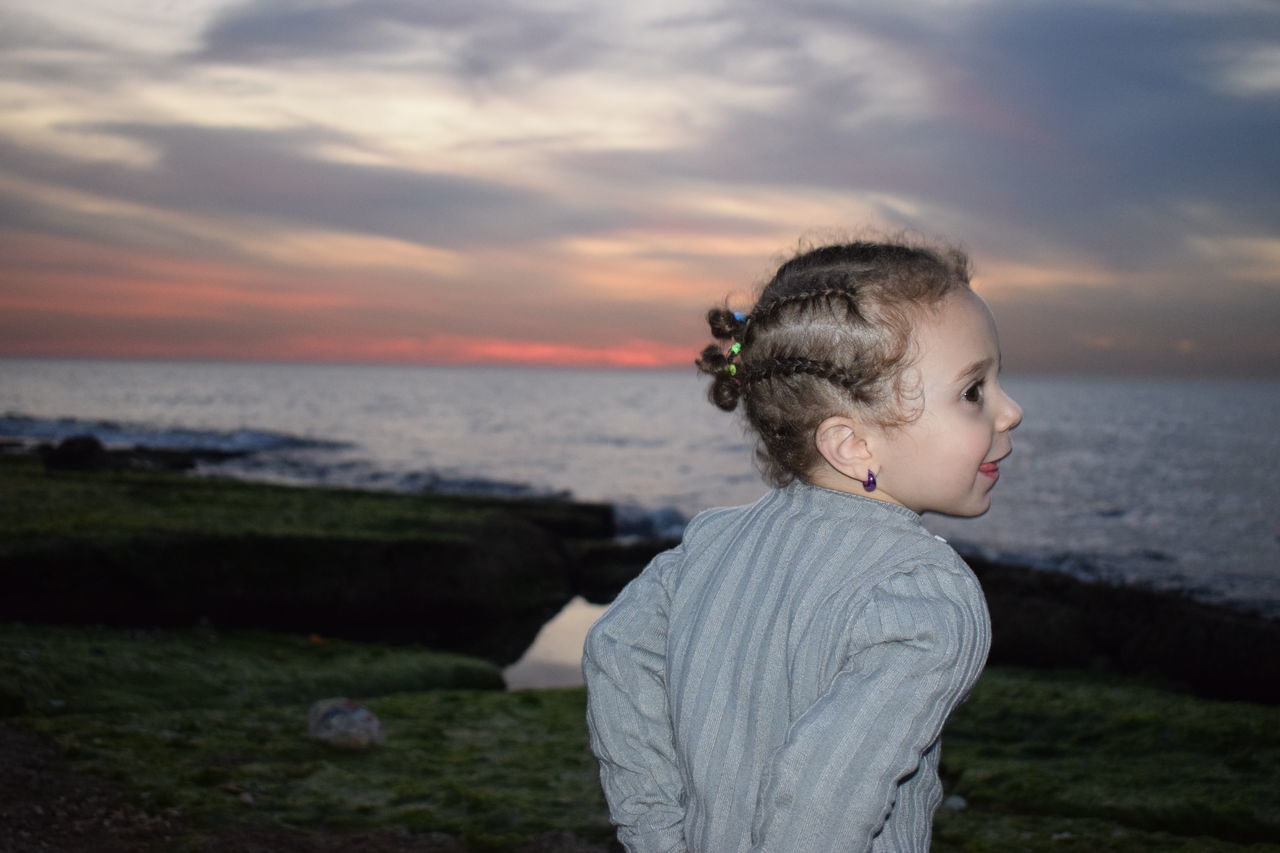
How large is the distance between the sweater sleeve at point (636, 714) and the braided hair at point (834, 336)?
1.55ft

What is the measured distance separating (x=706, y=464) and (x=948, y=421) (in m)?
43.8

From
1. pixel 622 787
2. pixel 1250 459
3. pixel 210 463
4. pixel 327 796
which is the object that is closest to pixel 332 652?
pixel 327 796

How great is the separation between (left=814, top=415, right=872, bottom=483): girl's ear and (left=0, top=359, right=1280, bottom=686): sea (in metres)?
0.93

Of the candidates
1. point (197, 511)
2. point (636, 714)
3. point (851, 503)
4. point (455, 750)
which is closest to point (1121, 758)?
point (455, 750)

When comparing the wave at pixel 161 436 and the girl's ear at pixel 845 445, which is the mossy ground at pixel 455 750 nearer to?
the girl's ear at pixel 845 445

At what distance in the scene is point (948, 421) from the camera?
1.98 meters

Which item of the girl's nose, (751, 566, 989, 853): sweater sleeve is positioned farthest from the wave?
(751, 566, 989, 853): sweater sleeve

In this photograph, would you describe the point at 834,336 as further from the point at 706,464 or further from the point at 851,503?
the point at 706,464

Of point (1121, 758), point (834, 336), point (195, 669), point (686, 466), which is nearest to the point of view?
point (834, 336)

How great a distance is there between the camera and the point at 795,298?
209cm

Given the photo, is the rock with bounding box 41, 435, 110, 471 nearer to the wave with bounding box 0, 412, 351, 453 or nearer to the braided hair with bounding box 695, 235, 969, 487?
the wave with bounding box 0, 412, 351, 453

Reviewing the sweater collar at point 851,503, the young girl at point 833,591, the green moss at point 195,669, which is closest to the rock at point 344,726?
the green moss at point 195,669

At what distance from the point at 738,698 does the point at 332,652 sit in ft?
28.7

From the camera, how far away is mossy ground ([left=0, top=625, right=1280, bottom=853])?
5.23 m
